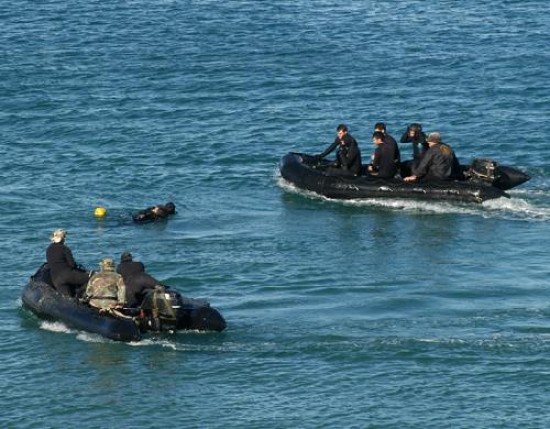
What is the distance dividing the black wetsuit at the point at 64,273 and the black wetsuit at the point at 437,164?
910cm

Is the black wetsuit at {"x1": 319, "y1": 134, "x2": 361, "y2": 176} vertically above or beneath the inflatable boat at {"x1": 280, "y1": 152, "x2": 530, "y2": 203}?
above

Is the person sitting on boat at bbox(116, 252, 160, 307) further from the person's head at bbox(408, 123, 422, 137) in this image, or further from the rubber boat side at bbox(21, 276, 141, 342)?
the person's head at bbox(408, 123, 422, 137)

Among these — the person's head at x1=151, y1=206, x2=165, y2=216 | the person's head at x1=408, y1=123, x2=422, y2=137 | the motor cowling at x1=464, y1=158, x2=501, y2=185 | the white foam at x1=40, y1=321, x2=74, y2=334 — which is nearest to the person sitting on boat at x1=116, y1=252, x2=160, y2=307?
the white foam at x1=40, y1=321, x2=74, y2=334

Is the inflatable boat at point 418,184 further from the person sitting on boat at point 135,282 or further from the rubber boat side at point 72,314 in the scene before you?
the person sitting on boat at point 135,282

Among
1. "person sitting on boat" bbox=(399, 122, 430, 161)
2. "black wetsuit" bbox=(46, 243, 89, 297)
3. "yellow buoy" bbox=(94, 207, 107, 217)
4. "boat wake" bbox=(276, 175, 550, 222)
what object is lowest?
"yellow buoy" bbox=(94, 207, 107, 217)

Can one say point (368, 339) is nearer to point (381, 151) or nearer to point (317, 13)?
point (381, 151)

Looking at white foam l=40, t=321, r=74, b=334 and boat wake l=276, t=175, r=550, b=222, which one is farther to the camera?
boat wake l=276, t=175, r=550, b=222

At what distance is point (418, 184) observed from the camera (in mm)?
31203

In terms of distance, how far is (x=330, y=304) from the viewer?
977 inches

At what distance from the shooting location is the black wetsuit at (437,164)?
31000 millimetres

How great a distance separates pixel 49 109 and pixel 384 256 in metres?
15.6

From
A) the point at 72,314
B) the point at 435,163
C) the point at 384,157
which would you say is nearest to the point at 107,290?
the point at 72,314

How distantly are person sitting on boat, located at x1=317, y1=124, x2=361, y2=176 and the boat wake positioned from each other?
823 mm

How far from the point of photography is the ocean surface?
70.0 ft
